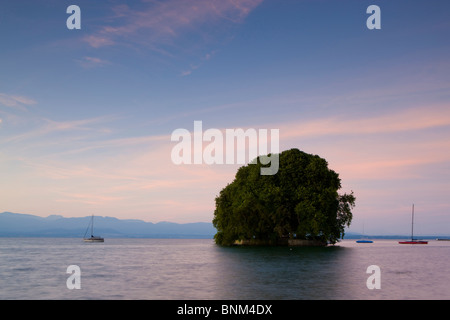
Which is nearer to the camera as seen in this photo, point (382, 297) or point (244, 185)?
point (382, 297)

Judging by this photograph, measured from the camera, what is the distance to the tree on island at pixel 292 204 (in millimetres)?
77062

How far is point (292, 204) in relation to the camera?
80375 millimetres

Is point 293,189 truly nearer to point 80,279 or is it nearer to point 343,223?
point 343,223

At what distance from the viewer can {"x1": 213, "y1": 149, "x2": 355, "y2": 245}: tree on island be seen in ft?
253

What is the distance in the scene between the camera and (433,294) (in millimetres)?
28469

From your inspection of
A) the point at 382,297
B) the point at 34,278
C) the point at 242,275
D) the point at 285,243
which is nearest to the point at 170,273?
the point at 242,275

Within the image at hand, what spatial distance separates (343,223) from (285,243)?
477 inches

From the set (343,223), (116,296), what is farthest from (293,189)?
(116,296)

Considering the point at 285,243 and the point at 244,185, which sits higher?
the point at 244,185

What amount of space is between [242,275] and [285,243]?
5002cm
